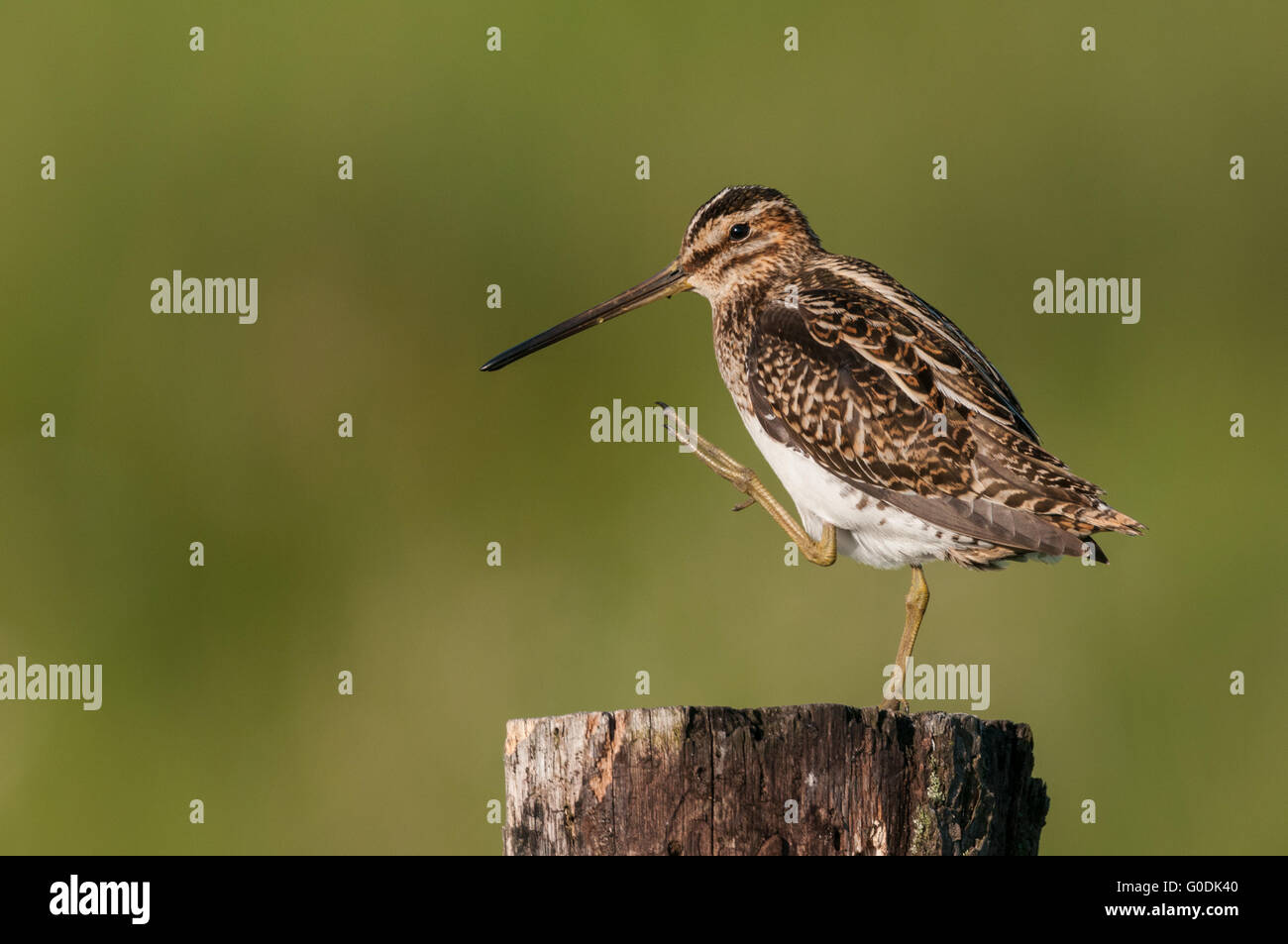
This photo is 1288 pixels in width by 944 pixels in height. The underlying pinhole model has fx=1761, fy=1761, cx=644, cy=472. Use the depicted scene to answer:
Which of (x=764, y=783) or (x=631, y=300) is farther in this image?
(x=631, y=300)

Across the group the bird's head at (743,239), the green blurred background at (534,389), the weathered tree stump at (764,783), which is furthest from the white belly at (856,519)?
the green blurred background at (534,389)

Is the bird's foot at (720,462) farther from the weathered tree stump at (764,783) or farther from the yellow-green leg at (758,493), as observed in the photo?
the weathered tree stump at (764,783)

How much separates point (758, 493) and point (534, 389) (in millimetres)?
6197

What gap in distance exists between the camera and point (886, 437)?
8117 millimetres

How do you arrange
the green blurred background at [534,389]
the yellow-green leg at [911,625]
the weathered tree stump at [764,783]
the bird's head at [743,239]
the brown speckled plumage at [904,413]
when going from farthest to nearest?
the green blurred background at [534,389]
the bird's head at [743,239]
the yellow-green leg at [911,625]
the brown speckled plumage at [904,413]
the weathered tree stump at [764,783]

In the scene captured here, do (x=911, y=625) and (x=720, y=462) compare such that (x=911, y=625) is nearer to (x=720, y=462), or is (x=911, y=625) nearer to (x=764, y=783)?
(x=720, y=462)

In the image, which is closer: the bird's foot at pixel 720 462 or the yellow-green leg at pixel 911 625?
the yellow-green leg at pixel 911 625

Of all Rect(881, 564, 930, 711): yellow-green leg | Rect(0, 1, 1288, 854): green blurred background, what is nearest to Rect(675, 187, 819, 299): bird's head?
Rect(881, 564, 930, 711): yellow-green leg

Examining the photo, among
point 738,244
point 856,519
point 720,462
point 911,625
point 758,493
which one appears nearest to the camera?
point 856,519

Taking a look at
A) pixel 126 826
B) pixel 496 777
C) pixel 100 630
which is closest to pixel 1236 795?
pixel 496 777

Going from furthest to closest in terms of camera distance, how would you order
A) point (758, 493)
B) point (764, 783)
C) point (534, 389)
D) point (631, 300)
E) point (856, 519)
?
1. point (534, 389)
2. point (631, 300)
3. point (758, 493)
4. point (856, 519)
5. point (764, 783)

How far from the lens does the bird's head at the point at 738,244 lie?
9.32 metres

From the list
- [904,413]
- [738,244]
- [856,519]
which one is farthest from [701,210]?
[856,519]

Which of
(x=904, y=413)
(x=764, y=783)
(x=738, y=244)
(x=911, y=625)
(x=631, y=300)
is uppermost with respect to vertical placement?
(x=738, y=244)
